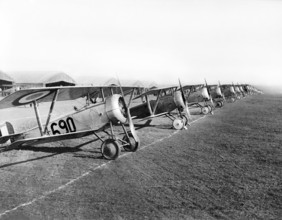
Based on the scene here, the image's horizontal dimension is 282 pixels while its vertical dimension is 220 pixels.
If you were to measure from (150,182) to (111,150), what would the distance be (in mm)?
2556

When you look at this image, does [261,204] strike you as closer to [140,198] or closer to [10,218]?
[140,198]

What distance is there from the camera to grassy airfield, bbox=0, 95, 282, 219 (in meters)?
4.24

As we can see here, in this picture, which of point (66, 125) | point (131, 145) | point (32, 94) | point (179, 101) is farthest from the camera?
point (179, 101)

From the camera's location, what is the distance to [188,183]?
545 cm

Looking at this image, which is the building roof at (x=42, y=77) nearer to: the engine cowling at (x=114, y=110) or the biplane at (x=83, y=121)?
the biplane at (x=83, y=121)

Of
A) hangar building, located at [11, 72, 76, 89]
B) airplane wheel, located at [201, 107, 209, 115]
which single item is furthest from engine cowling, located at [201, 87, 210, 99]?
hangar building, located at [11, 72, 76, 89]

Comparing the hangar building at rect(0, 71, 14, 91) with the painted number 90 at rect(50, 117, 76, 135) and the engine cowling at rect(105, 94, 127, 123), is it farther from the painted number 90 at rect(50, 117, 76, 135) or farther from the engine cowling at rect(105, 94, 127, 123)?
the engine cowling at rect(105, 94, 127, 123)

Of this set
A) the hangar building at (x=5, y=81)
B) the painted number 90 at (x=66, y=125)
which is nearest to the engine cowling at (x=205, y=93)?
the painted number 90 at (x=66, y=125)

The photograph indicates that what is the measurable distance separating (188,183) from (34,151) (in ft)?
22.2

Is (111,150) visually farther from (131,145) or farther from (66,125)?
(66,125)

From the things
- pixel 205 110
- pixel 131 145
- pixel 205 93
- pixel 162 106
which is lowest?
pixel 205 110

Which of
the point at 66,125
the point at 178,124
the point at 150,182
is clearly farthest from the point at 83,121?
the point at 178,124

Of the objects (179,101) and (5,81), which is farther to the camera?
(5,81)

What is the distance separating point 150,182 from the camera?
5629mm
